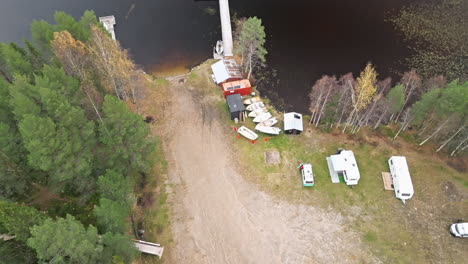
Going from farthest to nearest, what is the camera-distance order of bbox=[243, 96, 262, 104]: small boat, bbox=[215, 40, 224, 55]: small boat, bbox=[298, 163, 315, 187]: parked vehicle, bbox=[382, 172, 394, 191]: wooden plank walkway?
bbox=[215, 40, 224, 55]: small boat → bbox=[243, 96, 262, 104]: small boat → bbox=[382, 172, 394, 191]: wooden plank walkway → bbox=[298, 163, 315, 187]: parked vehicle

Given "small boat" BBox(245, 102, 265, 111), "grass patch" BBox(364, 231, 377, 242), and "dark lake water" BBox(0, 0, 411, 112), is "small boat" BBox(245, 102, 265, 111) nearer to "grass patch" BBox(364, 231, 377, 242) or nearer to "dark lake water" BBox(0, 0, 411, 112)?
"dark lake water" BBox(0, 0, 411, 112)

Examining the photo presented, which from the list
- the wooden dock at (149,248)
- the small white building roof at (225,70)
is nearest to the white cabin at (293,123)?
the small white building roof at (225,70)

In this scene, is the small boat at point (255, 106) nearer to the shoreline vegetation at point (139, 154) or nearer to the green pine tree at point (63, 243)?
the shoreline vegetation at point (139, 154)

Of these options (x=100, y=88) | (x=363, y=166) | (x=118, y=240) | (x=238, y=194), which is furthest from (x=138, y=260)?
(x=363, y=166)

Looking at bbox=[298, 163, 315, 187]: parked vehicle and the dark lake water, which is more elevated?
the dark lake water

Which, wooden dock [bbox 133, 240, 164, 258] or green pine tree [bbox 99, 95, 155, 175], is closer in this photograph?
green pine tree [bbox 99, 95, 155, 175]

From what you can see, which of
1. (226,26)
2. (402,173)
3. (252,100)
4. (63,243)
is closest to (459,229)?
(402,173)

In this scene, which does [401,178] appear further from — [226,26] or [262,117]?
[226,26]

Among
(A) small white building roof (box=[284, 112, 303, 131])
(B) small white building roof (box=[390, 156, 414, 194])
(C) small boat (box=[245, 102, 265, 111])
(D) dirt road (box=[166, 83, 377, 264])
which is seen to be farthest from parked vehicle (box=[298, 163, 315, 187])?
(C) small boat (box=[245, 102, 265, 111])
